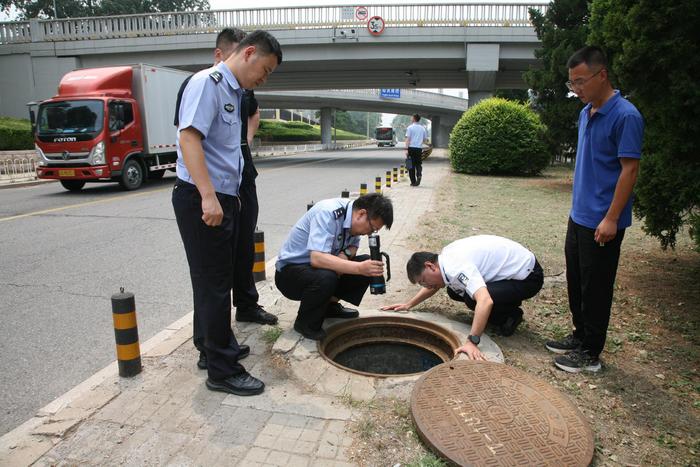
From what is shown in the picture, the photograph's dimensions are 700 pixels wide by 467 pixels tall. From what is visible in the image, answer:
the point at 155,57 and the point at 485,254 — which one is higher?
the point at 155,57

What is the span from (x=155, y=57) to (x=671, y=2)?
2386 centimetres

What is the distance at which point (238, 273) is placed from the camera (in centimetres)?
381

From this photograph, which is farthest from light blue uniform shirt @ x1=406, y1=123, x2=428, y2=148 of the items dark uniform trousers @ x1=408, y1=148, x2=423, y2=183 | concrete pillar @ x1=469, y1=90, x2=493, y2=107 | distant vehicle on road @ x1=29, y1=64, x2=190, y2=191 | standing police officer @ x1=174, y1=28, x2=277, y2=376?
concrete pillar @ x1=469, y1=90, x2=493, y2=107

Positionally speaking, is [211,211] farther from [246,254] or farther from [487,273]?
[487,273]

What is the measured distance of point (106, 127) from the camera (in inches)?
455

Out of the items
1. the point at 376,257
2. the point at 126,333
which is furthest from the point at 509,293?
the point at 126,333

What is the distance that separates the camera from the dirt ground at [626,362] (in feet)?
8.05

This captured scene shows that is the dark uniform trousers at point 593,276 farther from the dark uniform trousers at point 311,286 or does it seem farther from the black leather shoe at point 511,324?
the dark uniform trousers at point 311,286

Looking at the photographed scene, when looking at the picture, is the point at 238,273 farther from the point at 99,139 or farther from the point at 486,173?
the point at 486,173

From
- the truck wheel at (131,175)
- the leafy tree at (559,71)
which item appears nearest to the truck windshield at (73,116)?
the truck wheel at (131,175)

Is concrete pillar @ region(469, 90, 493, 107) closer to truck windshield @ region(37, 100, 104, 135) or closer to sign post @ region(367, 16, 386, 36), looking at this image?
sign post @ region(367, 16, 386, 36)

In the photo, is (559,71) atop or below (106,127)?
atop

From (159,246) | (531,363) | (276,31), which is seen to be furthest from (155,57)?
(531,363)

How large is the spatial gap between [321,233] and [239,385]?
110 centimetres
